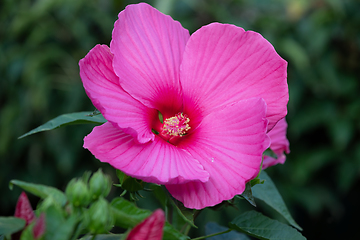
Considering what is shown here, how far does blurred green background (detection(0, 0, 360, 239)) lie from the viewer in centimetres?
231

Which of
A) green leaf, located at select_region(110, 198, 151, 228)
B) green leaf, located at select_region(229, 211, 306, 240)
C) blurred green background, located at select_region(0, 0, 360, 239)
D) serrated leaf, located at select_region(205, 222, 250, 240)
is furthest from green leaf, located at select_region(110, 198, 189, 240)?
blurred green background, located at select_region(0, 0, 360, 239)

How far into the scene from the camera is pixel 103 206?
321 millimetres

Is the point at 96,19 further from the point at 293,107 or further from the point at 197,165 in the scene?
the point at 197,165

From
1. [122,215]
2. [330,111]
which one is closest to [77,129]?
[330,111]

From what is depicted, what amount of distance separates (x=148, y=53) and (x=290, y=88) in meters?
2.03

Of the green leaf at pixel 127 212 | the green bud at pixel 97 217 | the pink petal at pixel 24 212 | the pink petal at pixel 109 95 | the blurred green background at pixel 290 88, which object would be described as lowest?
the blurred green background at pixel 290 88

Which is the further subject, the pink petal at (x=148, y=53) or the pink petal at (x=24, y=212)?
the pink petal at (x=148, y=53)

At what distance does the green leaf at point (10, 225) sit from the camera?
0.33m

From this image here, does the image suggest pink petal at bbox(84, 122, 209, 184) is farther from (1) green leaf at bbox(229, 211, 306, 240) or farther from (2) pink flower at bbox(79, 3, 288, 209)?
(1) green leaf at bbox(229, 211, 306, 240)

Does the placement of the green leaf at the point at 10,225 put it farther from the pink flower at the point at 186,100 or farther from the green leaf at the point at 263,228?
the green leaf at the point at 263,228

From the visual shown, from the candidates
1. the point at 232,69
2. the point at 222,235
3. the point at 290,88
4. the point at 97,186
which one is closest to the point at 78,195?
the point at 97,186

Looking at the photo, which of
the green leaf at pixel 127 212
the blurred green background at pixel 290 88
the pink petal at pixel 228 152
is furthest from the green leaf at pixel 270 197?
the blurred green background at pixel 290 88

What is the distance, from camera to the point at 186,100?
1.80 ft

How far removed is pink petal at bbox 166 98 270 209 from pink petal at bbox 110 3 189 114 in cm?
9
